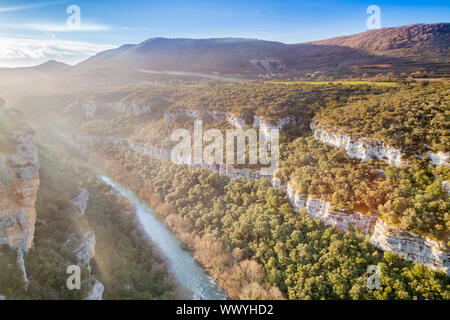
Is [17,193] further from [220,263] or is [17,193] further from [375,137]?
[375,137]

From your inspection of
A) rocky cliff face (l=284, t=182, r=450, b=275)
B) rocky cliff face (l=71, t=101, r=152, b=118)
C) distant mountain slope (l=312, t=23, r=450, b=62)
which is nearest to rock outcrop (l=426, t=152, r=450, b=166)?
rocky cliff face (l=284, t=182, r=450, b=275)

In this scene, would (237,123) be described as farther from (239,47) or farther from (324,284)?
(239,47)

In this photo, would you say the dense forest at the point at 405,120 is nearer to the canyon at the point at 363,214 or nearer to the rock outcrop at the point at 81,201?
the canyon at the point at 363,214

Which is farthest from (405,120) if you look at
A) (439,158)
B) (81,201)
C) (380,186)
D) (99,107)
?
(99,107)

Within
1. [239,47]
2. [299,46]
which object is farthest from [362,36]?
[239,47]

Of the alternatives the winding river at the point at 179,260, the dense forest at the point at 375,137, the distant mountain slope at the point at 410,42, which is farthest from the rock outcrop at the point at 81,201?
the distant mountain slope at the point at 410,42

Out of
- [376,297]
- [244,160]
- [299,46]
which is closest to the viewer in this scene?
[376,297]

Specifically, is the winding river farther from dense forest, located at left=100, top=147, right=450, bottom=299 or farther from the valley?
dense forest, located at left=100, top=147, right=450, bottom=299

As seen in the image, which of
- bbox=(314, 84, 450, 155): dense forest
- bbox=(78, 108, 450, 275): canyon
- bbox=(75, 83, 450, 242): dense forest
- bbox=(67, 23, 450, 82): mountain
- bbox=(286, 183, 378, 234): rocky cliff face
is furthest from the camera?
bbox=(67, 23, 450, 82): mountain
